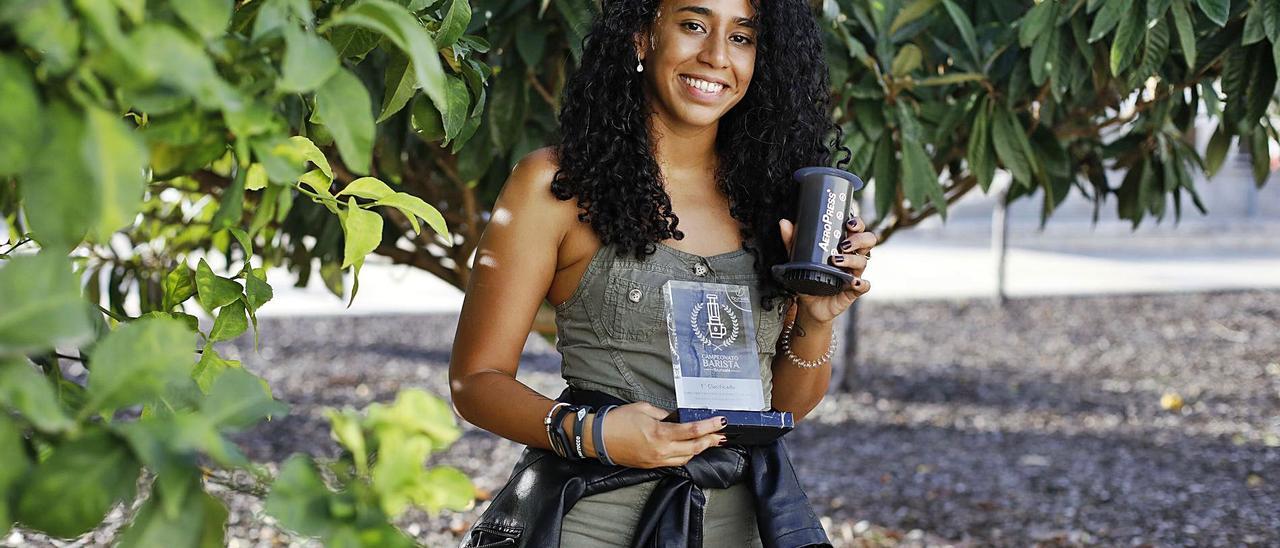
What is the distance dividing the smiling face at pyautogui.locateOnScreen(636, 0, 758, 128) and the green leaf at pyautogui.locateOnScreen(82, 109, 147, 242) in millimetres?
1236

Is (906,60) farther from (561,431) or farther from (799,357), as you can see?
(561,431)

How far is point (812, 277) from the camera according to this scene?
1822 mm

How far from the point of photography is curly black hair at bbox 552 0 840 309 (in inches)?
77.3

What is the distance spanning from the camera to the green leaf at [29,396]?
778 mm

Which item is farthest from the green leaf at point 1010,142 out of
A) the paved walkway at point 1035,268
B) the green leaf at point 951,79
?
the paved walkway at point 1035,268

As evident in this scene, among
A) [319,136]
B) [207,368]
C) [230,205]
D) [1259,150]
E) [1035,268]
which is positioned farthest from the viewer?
[1035,268]

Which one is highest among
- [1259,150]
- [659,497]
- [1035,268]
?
[1259,150]

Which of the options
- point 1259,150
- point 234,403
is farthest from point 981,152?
point 234,403

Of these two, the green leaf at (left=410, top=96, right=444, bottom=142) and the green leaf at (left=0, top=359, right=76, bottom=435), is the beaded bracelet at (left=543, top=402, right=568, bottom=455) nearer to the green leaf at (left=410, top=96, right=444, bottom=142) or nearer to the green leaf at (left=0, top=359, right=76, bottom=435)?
the green leaf at (left=410, top=96, right=444, bottom=142)

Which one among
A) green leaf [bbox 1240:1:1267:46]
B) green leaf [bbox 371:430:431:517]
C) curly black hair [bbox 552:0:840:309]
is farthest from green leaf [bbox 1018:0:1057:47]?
green leaf [bbox 371:430:431:517]

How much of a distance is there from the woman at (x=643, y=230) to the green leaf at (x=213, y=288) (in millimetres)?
489

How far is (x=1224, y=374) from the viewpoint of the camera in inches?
293

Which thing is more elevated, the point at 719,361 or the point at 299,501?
the point at 299,501

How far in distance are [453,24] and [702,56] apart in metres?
0.54
